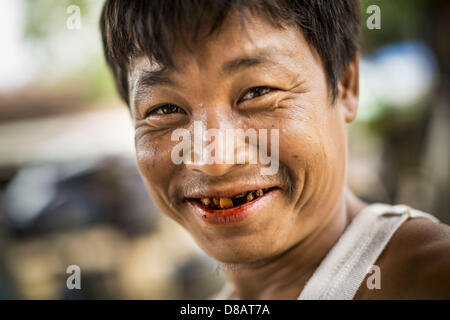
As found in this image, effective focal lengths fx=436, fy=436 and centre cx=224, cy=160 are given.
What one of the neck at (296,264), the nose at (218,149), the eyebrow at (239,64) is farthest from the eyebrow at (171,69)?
the neck at (296,264)

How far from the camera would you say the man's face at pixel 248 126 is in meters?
1.14

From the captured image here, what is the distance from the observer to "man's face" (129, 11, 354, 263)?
44.8 inches

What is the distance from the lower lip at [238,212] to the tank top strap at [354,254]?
→ 0.27 metres

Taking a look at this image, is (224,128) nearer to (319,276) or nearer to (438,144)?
(319,276)

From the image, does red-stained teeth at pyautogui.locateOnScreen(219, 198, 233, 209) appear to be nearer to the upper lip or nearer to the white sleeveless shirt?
the upper lip

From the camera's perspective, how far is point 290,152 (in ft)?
3.89

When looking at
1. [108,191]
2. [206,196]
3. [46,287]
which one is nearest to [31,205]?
[108,191]

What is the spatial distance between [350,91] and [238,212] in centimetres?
60

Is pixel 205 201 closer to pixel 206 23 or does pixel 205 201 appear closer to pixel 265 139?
pixel 265 139

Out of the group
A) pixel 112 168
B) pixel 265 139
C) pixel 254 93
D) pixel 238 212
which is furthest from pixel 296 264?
pixel 112 168

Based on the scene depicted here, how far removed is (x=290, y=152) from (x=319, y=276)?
1.27 feet

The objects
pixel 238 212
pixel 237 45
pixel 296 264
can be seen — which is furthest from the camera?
pixel 296 264

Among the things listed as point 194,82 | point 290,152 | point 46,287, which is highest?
point 194,82

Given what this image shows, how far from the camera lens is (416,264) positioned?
1.13m
